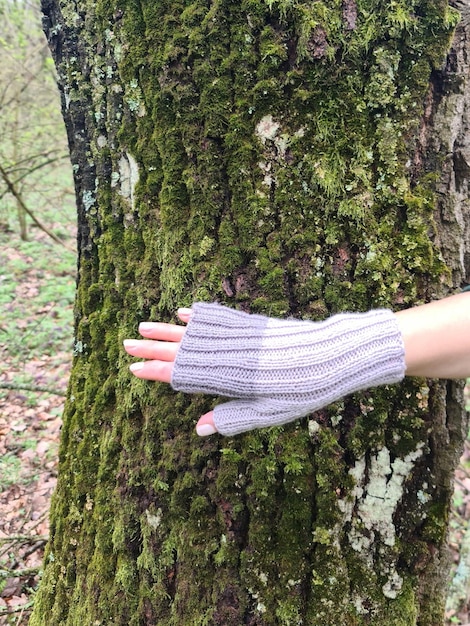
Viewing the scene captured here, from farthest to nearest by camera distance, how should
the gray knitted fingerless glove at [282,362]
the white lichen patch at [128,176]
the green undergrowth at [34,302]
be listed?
the green undergrowth at [34,302], the white lichen patch at [128,176], the gray knitted fingerless glove at [282,362]

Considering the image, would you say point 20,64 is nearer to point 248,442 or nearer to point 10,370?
point 10,370

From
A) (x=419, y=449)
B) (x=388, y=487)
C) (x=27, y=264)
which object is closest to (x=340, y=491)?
(x=388, y=487)

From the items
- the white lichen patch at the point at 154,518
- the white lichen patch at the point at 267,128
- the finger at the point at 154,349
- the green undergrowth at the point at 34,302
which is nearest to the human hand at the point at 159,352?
the finger at the point at 154,349

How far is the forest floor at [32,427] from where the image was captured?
8.09 feet

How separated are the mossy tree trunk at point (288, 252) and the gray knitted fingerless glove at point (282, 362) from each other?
175 millimetres

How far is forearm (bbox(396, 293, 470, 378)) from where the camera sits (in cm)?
98

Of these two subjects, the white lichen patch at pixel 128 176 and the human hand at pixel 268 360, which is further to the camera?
the white lichen patch at pixel 128 176

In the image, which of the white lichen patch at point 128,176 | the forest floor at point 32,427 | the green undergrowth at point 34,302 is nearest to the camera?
the white lichen patch at point 128,176

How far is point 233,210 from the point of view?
1222 mm

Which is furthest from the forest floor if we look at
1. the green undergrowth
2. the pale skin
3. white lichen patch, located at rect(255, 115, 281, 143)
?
white lichen patch, located at rect(255, 115, 281, 143)

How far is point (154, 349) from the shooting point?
109 centimetres

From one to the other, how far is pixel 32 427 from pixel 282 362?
335 centimetres

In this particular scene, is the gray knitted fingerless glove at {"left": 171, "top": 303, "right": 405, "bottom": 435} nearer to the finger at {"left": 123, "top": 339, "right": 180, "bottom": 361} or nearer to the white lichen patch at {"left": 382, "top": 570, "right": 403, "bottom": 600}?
the finger at {"left": 123, "top": 339, "right": 180, "bottom": 361}

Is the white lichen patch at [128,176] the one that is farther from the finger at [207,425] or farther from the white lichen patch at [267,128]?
the finger at [207,425]
